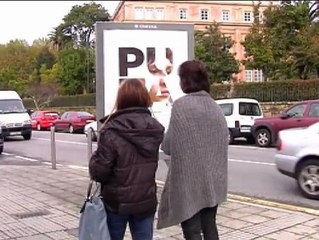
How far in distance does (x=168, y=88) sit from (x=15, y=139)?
18.6 meters

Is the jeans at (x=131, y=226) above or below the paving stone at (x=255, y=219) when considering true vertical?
above

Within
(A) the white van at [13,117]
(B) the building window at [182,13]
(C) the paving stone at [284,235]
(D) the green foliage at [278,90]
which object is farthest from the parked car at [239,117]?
(B) the building window at [182,13]

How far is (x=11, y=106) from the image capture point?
23.9m

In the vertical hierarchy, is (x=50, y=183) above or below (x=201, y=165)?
below

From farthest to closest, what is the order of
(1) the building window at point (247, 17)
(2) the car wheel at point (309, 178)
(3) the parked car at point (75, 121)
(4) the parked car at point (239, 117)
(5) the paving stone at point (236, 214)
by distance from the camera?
(1) the building window at point (247, 17), (3) the parked car at point (75, 121), (4) the parked car at point (239, 117), (2) the car wheel at point (309, 178), (5) the paving stone at point (236, 214)

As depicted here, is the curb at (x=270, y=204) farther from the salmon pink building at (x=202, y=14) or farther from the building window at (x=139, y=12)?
the building window at (x=139, y=12)

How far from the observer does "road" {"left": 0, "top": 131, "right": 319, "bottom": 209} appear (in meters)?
8.57

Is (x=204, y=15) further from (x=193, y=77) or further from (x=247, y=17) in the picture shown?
(x=193, y=77)

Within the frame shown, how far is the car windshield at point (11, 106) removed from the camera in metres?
23.5

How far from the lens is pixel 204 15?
76750 mm

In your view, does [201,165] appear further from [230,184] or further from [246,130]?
[246,130]

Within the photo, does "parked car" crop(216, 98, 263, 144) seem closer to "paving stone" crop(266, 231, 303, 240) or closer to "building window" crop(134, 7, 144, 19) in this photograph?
"paving stone" crop(266, 231, 303, 240)

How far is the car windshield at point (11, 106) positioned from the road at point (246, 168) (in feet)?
12.2

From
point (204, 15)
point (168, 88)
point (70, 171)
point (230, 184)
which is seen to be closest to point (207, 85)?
point (168, 88)
